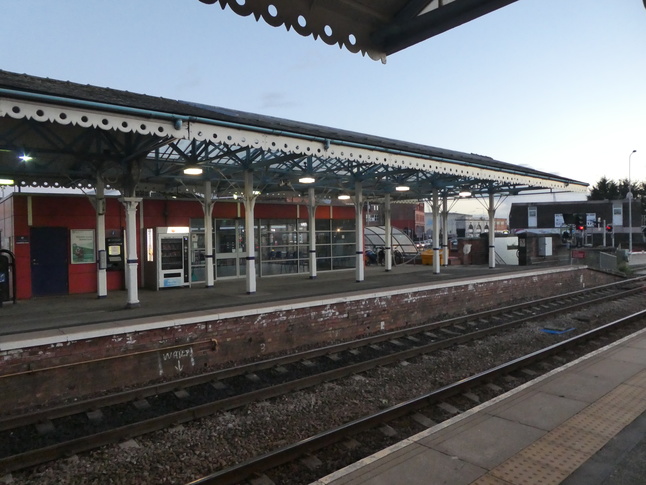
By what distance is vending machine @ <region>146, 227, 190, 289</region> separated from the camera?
14.5 meters

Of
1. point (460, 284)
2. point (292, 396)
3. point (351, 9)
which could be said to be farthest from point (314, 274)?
point (351, 9)

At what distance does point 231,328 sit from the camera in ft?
31.0

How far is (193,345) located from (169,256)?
670cm

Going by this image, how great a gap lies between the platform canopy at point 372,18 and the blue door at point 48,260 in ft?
47.4

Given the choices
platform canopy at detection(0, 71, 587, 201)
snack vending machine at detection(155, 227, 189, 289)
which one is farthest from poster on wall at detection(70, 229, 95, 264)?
snack vending machine at detection(155, 227, 189, 289)

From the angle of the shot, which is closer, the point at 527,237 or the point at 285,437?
the point at 285,437

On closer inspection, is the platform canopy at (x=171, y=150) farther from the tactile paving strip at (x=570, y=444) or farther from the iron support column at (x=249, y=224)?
the tactile paving strip at (x=570, y=444)

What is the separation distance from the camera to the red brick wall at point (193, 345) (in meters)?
7.13

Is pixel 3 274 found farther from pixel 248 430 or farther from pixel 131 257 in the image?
pixel 248 430

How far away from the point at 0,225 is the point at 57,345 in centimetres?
1129

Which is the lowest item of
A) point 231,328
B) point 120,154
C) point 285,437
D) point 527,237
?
point 285,437

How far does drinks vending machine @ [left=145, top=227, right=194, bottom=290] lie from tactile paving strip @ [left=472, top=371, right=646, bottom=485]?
12194mm

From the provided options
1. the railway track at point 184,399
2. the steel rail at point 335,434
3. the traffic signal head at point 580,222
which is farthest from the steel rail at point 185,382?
the traffic signal head at point 580,222

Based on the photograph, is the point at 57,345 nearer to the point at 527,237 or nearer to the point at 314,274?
the point at 314,274
